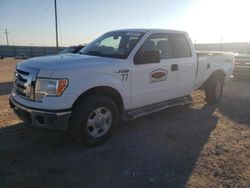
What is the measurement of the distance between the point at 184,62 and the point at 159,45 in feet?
2.66

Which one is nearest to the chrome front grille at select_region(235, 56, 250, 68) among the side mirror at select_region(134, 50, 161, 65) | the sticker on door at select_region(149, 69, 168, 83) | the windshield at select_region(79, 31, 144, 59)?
the sticker on door at select_region(149, 69, 168, 83)

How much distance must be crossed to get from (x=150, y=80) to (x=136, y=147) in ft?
4.64

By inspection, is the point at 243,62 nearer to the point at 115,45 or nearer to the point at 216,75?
the point at 216,75

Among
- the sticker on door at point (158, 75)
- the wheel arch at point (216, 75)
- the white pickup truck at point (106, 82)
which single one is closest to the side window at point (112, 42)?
the white pickup truck at point (106, 82)

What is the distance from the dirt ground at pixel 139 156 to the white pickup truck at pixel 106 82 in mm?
424

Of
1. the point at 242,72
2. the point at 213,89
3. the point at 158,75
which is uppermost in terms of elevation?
the point at 158,75

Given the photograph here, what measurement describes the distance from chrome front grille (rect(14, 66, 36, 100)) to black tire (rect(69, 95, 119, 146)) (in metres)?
0.73

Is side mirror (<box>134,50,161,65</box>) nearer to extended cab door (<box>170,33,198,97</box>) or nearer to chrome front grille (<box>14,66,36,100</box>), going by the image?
extended cab door (<box>170,33,198,97</box>)

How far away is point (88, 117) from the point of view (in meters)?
4.48

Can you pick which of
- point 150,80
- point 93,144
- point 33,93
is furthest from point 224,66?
point 33,93

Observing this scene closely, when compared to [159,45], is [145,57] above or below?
below

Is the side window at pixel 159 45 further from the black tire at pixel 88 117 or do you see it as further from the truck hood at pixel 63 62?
the black tire at pixel 88 117

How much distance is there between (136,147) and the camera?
4.75 meters

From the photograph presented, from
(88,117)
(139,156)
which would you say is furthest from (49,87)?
(139,156)
